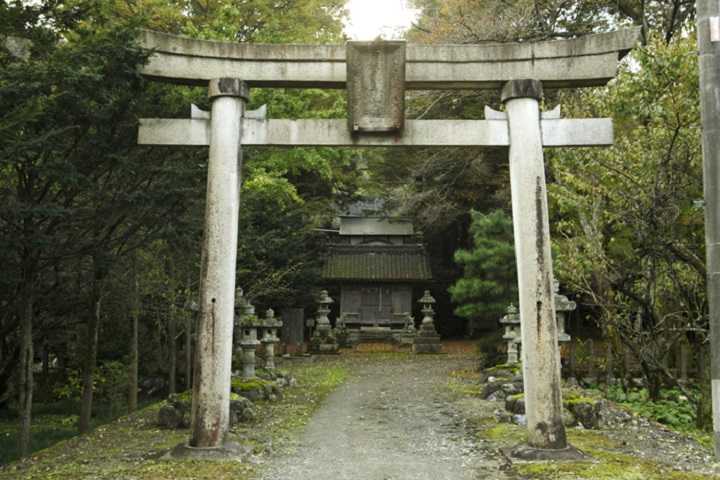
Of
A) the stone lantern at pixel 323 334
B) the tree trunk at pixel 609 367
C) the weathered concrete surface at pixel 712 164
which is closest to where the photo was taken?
the weathered concrete surface at pixel 712 164

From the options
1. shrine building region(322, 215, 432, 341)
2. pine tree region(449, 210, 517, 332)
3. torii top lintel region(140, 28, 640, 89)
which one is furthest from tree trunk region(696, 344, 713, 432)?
shrine building region(322, 215, 432, 341)

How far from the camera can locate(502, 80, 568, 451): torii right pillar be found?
710cm

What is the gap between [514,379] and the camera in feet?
43.0

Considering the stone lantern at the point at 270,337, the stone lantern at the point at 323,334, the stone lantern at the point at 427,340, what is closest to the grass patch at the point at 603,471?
the stone lantern at the point at 270,337

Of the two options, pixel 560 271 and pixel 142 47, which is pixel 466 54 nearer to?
pixel 142 47

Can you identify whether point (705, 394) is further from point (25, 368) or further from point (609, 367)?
point (25, 368)

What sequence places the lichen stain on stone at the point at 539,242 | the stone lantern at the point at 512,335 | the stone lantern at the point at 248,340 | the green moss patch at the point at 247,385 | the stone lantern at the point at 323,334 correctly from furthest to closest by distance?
the stone lantern at the point at 323,334 < the stone lantern at the point at 512,335 < the stone lantern at the point at 248,340 < the green moss patch at the point at 247,385 < the lichen stain on stone at the point at 539,242

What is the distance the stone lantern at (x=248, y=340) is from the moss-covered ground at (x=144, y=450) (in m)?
1.31

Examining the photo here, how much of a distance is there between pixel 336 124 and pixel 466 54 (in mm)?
1765

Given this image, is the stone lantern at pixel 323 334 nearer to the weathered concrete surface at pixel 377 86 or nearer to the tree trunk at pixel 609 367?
the tree trunk at pixel 609 367

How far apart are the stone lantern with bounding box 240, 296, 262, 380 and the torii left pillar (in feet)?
20.9

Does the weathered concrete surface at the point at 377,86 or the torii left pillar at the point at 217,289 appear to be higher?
the weathered concrete surface at the point at 377,86

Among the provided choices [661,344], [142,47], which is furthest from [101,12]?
[661,344]

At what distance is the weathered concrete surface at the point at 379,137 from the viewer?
25.2 ft
